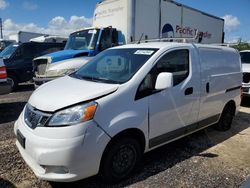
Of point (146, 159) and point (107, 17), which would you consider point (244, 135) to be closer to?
point (146, 159)

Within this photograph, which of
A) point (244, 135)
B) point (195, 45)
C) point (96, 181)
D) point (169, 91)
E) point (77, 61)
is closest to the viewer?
point (96, 181)

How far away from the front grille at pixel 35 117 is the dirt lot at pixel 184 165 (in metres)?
0.84

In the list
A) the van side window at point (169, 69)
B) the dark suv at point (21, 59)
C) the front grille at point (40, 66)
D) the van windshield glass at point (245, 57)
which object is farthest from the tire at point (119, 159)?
the dark suv at point (21, 59)

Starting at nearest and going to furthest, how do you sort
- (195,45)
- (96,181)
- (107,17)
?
1. (96,181)
2. (195,45)
3. (107,17)

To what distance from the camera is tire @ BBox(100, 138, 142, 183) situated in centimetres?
350

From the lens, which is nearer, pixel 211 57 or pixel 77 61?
pixel 211 57

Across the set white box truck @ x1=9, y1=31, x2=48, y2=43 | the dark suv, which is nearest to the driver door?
the dark suv

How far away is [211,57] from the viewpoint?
519cm

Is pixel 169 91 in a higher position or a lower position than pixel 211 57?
lower

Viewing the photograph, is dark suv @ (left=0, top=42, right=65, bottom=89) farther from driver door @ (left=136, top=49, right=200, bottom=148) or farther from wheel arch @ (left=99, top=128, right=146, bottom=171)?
wheel arch @ (left=99, top=128, right=146, bottom=171)

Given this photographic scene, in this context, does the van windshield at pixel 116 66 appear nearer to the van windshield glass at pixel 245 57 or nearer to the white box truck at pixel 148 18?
the white box truck at pixel 148 18

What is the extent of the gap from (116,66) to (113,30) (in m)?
5.45

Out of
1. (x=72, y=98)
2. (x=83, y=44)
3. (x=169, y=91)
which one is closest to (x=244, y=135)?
(x=169, y=91)

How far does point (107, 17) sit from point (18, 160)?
277 inches
